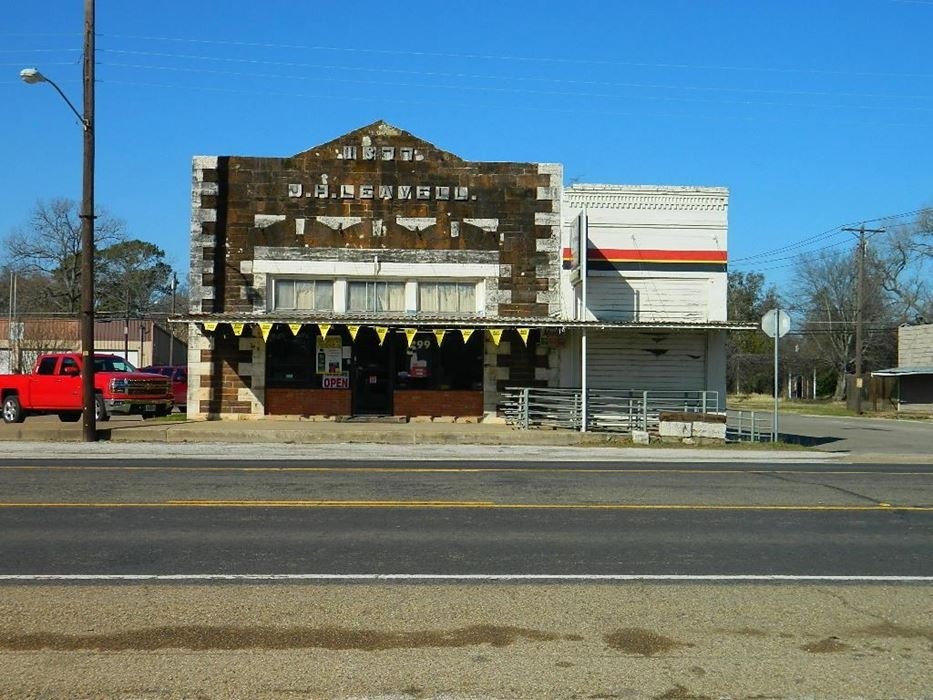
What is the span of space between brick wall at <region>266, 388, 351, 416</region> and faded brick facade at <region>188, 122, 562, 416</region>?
26mm

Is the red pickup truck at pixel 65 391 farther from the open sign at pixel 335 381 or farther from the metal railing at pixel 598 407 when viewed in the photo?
A: the metal railing at pixel 598 407

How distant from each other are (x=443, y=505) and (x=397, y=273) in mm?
14153

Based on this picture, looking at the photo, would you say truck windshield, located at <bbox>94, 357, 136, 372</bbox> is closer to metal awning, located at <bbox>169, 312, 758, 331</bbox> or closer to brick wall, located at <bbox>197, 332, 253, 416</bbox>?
brick wall, located at <bbox>197, 332, 253, 416</bbox>

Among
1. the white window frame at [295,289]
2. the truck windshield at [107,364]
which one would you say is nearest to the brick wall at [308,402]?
the white window frame at [295,289]

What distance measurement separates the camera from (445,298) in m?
25.8

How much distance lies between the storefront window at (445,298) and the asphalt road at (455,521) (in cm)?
1004

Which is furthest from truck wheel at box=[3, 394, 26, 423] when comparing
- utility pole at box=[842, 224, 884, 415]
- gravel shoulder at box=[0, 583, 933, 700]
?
utility pole at box=[842, 224, 884, 415]

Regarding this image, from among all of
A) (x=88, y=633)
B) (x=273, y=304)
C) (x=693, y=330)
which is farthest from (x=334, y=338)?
(x=88, y=633)

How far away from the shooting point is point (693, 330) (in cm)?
2506

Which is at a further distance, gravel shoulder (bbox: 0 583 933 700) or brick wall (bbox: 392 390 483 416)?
brick wall (bbox: 392 390 483 416)

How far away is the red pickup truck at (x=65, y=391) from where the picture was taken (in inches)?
1087

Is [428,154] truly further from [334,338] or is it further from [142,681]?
[142,681]

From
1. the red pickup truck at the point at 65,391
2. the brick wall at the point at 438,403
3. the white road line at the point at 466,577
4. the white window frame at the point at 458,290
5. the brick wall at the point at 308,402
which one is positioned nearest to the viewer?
the white road line at the point at 466,577

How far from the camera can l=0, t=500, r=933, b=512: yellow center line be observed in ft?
38.1
